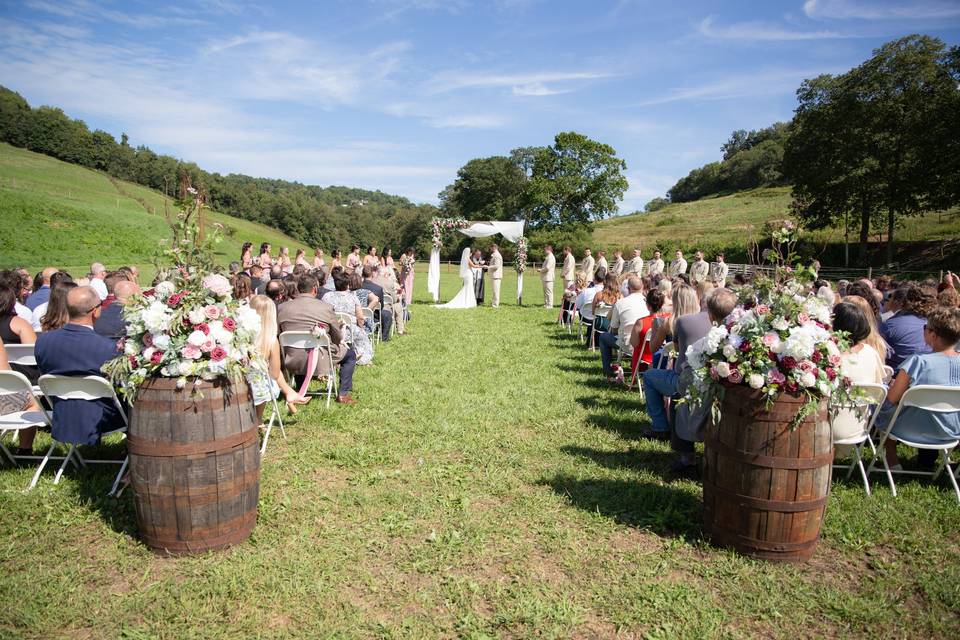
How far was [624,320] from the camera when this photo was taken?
8.20 meters

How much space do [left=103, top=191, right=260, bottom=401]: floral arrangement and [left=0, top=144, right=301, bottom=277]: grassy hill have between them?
2353 cm

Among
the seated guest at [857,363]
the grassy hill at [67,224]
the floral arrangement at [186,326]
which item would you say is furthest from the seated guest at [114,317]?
the grassy hill at [67,224]

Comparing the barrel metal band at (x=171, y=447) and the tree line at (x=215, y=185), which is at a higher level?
the tree line at (x=215, y=185)

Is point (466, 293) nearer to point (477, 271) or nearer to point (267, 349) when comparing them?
point (477, 271)

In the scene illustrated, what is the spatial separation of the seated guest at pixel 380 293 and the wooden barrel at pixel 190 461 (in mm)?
7395

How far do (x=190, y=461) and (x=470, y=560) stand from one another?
1900 millimetres

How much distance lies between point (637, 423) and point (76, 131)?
83295 millimetres

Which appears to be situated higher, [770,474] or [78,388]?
[78,388]

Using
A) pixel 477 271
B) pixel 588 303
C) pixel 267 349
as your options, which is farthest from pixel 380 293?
pixel 477 271

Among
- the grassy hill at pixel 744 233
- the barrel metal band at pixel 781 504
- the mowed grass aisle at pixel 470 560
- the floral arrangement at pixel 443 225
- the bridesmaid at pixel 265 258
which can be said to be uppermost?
the grassy hill at pixel 744 233

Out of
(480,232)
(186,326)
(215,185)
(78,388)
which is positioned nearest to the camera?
(186,326)

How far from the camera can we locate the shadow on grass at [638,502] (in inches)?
163

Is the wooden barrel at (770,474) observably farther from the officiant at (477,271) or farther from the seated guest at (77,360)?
the officiant at (477,271)

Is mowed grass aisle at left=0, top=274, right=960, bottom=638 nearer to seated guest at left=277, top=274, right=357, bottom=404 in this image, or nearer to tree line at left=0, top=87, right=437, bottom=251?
seated guest at left=277, top=274, right=357, bottom=404
